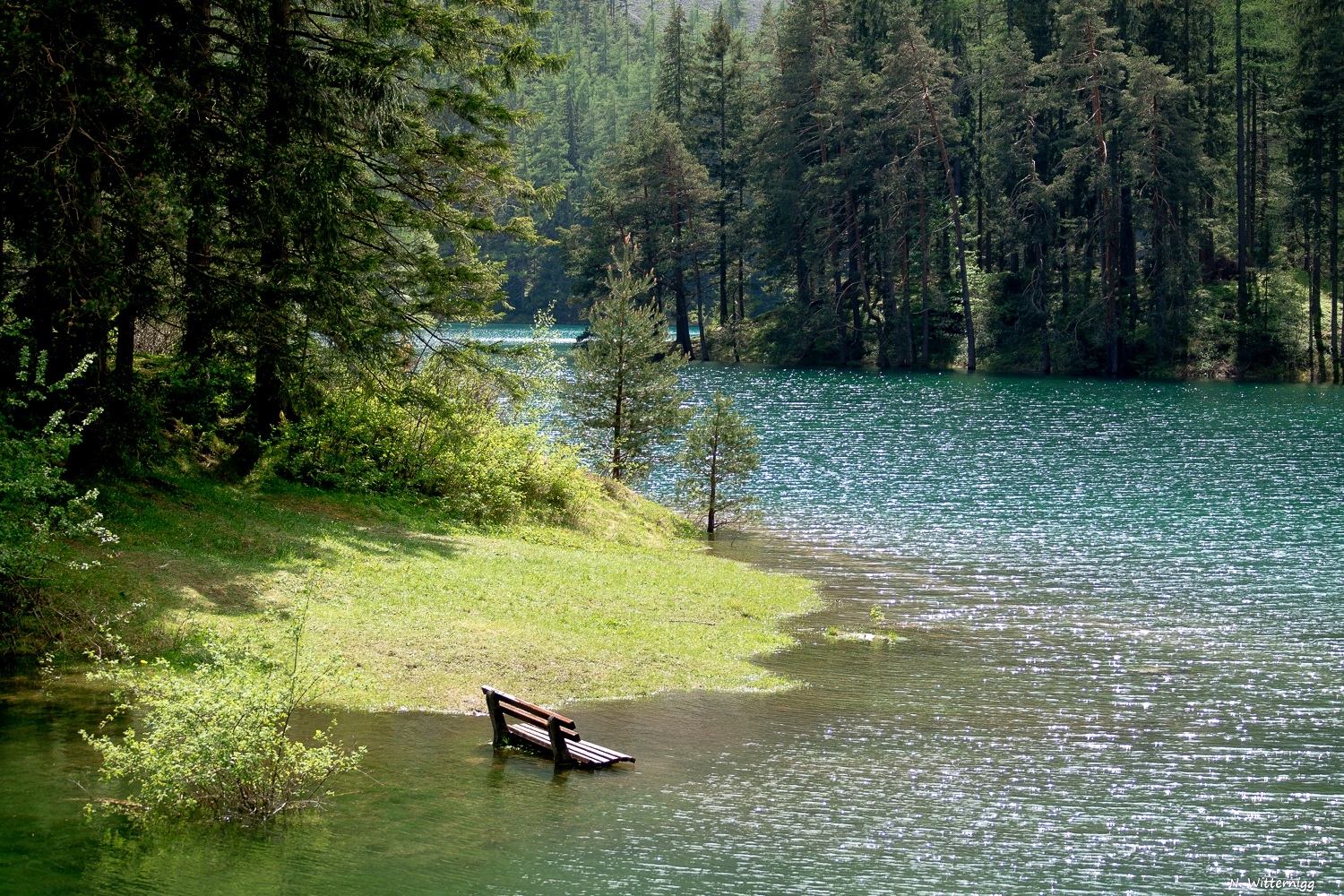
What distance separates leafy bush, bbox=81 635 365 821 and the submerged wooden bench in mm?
2072

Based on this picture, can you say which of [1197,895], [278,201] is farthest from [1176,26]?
[1197,895]

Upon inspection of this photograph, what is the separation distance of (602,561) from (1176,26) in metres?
76.8

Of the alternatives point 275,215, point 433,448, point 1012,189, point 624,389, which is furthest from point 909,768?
point 1012,189

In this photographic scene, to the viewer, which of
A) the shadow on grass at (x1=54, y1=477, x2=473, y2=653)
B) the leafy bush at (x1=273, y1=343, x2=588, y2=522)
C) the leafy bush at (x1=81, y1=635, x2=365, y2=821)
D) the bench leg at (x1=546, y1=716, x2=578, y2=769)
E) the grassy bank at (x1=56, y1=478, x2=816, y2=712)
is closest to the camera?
the leafy bush at (x1=81, y1=635, x2=365, y2=821)

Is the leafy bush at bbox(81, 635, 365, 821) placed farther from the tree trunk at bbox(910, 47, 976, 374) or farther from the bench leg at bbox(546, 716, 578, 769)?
the tree trunk at bbox(910, 47, 976, 374)

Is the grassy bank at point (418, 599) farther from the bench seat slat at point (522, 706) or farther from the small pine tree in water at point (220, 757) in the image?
the bench seat slat at point (522, 706)

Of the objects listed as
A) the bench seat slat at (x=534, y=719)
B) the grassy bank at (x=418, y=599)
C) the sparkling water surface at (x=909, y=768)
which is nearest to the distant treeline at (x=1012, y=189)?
the grassy bank at (x=418, y=599)

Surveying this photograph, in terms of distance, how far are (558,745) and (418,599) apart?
5.77 metres

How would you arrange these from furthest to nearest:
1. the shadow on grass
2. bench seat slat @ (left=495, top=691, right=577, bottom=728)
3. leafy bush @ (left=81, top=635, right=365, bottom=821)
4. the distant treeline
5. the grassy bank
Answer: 1. the distant treeline
2. the grassy bank
3. the shadow on grass
4. bench seat slat @ (left=495, top=691, right=577, bottom=728)
5. leafy bush @ (left=81, top=635, right=365, bottom=821)

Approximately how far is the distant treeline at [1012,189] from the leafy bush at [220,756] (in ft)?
181

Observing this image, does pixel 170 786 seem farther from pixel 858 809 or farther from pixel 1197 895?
pixel 1197 895

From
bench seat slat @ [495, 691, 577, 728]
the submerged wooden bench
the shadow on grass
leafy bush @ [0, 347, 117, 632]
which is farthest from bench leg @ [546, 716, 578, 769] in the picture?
leafy bush @ [0, 347, 117, 632]

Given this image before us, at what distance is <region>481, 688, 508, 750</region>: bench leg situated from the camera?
42.6 feet

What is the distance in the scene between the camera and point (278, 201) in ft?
62.4
